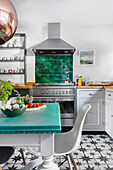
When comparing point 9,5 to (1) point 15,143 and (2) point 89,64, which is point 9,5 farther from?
(2) point 89,64

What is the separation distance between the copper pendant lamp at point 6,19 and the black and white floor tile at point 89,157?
1.33 metres

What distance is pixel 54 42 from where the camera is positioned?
143 inches

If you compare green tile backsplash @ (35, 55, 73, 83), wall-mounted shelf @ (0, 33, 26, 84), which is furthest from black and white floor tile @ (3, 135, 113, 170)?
wall-mounted shelf @ (0, 33, 26, 84)

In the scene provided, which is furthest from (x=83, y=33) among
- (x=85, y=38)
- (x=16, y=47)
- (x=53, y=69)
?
(x=16, y=47)

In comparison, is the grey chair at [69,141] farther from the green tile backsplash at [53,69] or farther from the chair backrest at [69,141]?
the green tile backsplash at [53,69]

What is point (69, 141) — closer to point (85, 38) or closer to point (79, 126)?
point (79, 126)

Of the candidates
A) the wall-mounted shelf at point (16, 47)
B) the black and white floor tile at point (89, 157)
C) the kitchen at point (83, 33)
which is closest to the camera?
the black and white floor tile at point (89, 157)

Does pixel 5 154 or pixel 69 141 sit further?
pixel 69 141

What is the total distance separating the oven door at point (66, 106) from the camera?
3.28 metres

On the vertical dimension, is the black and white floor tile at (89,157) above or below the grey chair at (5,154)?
below

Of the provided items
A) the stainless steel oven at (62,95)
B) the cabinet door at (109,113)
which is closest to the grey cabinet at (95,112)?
the cabinet door at (109,113)

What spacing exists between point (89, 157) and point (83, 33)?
3.03 m

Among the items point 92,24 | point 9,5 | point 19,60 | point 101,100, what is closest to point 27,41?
point 19,60

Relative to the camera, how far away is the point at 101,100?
321cm
